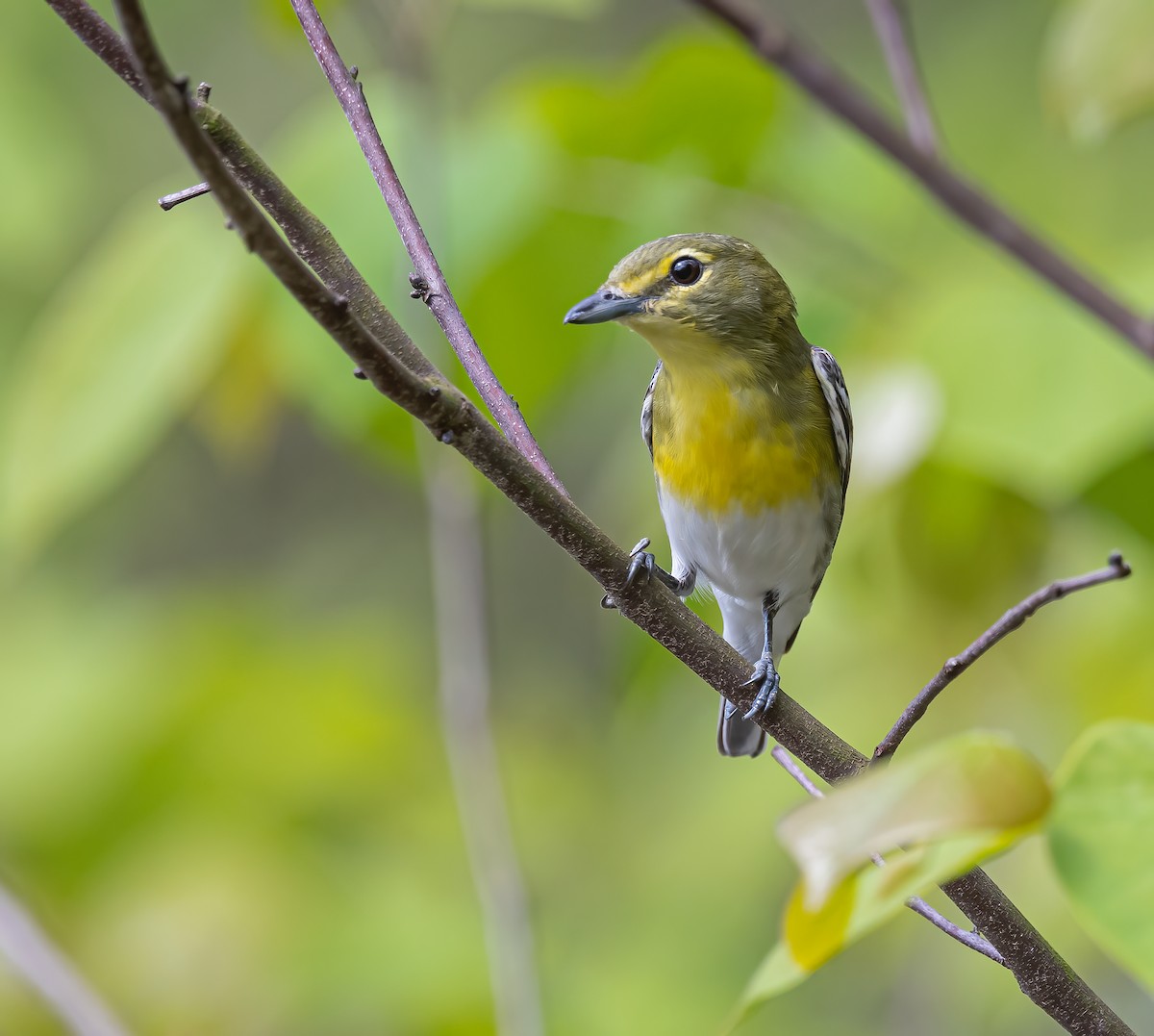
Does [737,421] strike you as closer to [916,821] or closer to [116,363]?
[116,363]

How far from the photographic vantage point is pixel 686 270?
11.9ft

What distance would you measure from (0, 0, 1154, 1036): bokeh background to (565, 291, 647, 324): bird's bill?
0.14 metres

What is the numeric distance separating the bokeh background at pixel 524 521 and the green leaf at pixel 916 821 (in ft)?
2.92

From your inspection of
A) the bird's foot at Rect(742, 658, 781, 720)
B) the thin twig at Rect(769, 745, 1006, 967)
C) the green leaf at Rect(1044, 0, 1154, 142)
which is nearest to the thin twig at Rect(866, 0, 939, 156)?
the green leaf at Rect(1044, 0, 1154, 142)

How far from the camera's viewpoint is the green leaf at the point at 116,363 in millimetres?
3066

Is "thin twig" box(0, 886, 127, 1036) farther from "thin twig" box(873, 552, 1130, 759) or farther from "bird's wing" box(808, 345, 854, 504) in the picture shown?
"bird's wing" box(808, 345, 854, 504)

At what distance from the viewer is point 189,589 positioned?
6.32 m

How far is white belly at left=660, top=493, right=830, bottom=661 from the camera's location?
4059 mm

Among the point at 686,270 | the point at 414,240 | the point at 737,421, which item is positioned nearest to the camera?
the point at 414,240

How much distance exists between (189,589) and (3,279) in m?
1.54

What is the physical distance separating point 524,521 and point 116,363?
18.7 feet

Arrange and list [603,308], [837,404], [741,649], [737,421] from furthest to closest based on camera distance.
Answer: [741,649], [837,404], [737,421], [603,308]

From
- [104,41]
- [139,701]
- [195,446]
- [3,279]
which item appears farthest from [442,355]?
[195,446]

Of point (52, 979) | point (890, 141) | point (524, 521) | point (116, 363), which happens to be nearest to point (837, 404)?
point (116, 363)
